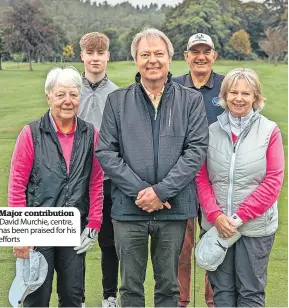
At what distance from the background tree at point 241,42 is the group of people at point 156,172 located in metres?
1.24

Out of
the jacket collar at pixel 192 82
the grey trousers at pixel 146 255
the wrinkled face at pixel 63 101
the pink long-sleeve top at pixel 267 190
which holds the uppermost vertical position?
the jacket collar at pixel 192 82

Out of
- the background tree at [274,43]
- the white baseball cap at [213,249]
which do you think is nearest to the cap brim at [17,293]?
the white baseball cap at [213,249]

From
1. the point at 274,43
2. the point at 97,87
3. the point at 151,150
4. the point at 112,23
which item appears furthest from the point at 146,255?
the point at 274,43

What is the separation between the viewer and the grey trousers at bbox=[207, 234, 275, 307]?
2.72m

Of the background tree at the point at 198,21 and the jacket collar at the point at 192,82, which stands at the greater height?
the background tree at the point at 198,21

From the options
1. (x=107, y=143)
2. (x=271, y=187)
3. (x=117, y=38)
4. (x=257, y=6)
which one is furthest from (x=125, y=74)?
(x=271, y=187)

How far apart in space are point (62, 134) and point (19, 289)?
79 cm

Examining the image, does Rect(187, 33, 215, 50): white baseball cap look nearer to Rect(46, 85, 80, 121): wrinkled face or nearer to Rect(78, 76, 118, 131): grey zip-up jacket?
Rect(78, 76, 118, 131): grey zip-up jacket

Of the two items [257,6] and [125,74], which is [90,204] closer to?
[125,74]

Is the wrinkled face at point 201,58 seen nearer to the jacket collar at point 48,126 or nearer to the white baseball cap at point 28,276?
the jacket collar at point 48,126

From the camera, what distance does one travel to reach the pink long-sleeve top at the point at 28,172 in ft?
8.59

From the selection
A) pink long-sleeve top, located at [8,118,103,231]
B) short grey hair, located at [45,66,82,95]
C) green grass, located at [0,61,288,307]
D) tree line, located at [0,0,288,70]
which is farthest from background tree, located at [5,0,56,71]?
pink long-sleeve top, located at [8,118,103,231]

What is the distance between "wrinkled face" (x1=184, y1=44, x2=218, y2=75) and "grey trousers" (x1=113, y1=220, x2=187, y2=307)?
0.97 m

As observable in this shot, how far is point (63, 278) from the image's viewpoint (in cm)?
273
